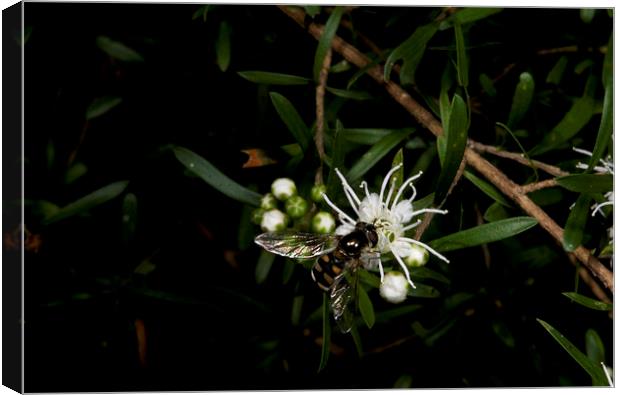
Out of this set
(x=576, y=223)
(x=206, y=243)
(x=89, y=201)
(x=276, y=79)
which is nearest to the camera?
(x=576, y=223)

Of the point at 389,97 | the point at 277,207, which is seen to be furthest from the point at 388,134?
the point at 277,207

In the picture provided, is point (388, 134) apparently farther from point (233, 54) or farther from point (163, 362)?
point (163, 362)

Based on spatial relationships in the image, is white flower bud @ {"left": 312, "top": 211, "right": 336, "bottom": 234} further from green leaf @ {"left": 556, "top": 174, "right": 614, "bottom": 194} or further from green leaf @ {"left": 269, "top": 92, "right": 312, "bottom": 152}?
green leaf @ {"left": 556, "top": 174, "right": 614, "bottom": 194}

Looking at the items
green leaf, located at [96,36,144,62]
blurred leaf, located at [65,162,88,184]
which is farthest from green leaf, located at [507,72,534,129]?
blurred leaf, located at [65,162,88,184]

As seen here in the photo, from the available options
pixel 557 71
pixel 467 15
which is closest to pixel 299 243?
pixel 467 15

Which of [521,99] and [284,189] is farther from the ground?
[521,99]

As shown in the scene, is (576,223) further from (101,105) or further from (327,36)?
(101,105)

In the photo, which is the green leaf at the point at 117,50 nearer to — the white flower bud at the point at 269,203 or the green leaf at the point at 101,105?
the green leaf at the point at 101,105

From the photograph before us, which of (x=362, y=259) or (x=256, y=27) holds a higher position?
(x=256, y=27)
